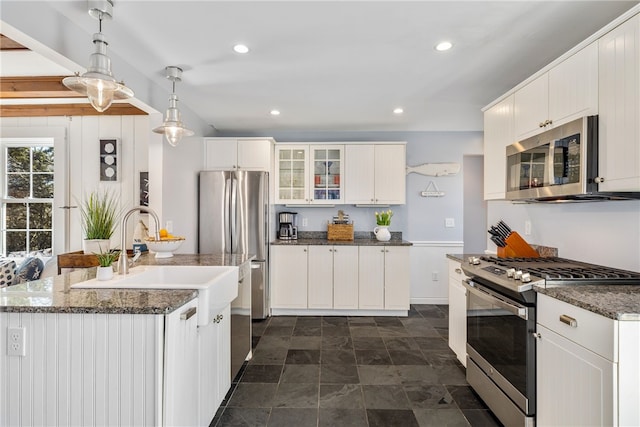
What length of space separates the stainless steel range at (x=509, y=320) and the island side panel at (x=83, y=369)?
1.78 meters

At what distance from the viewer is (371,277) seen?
3.83 meters

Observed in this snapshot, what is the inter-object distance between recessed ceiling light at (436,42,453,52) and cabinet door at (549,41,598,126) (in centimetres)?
64

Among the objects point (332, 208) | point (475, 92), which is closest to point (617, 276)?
point (475, 92)

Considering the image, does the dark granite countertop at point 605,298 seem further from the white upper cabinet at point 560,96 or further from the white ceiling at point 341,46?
the white ceiling at point 341,46

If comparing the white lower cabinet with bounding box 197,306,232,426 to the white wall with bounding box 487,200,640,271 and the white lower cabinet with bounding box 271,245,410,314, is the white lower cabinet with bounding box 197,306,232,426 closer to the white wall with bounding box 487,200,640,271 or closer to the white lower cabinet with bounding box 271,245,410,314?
the white lower cabinet with bounding box 271,245,410,314

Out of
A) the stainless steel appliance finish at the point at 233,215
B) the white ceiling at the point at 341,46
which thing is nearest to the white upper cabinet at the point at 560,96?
the white ceiling at the point at 341,46

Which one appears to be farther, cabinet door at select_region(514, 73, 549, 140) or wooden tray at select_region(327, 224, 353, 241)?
wooden tray at select_region(327, 224, 353, 241)

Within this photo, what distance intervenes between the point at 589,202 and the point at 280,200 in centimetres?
315

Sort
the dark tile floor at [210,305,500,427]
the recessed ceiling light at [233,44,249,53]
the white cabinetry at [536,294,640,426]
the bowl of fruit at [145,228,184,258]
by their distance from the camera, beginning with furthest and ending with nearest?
the bowl of fruit at [145,228,184,258]
the recessed ceiling light at [233,44,249,53]
the dark tile floor at [210,305,500,427]
the white cabinetry at [536,294,640,426]

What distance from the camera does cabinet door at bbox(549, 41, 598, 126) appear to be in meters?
1.62

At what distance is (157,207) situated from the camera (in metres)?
2.90

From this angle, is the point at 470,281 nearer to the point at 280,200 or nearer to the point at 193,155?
the point at 280,200

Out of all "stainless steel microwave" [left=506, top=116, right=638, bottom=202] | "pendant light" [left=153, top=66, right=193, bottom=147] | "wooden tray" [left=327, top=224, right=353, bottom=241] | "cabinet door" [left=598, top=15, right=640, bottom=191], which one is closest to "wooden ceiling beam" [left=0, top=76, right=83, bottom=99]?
"pendant light" [left=153, top=66, right=193, bottom=147]

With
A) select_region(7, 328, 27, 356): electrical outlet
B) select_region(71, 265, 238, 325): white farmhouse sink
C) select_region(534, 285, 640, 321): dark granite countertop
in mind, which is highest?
select_region(534, 285, 640, 321): dark granite countertop
